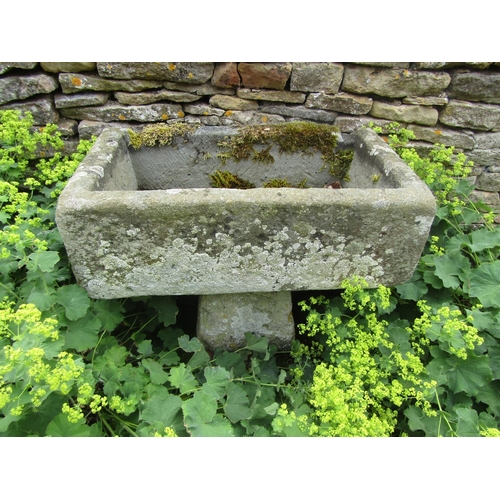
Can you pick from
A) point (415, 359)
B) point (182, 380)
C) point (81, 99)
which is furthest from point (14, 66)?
point (415, 359)

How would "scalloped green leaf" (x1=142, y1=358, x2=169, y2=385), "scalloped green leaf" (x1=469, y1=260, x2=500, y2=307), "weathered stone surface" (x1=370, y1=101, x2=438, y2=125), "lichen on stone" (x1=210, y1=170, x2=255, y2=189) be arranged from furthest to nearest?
"weathered stone surface" (x1=370, y1=101, x2=438, y2=125)
"lichen on stone" (x1=210, y1=170, x2=255, y2=189)
"scalloped green leaf" (x1=469, y1=260, x2=500, y2=307)
"scalloped green leaf" (x1=142, y1=358, x2=169, y2=385)

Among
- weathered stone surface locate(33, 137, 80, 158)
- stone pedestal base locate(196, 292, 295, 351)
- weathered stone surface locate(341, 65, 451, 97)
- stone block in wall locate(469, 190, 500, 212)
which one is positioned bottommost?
stone pedestal base locate(196, 292, 295, 351)

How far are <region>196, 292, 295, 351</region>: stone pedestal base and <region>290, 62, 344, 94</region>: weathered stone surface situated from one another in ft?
5.20

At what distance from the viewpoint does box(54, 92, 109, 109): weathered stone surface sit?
8.72 feet

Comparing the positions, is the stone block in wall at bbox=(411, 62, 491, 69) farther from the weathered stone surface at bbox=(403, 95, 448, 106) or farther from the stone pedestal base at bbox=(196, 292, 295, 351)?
the stone pedestal base at bbox=(196, 292, 295, 351)

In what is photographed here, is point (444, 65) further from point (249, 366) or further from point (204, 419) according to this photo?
point (204, 419)

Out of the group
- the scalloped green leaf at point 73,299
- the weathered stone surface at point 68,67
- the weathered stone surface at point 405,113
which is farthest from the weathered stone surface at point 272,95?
the scalloped green leaf at point 73,299

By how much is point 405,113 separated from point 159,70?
6.24 feet

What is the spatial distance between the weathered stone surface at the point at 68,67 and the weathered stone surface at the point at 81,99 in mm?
166

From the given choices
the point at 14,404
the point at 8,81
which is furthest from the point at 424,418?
the point at 8,81

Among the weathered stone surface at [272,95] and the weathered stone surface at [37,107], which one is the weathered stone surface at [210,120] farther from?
the weathered stone surface at [37,107]

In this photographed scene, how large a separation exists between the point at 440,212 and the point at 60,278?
248cm

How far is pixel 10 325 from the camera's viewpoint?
1.68m

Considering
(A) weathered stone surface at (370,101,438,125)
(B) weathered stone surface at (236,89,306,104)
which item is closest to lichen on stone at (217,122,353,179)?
(B) weathered stone surface at (236,89,306,104)
